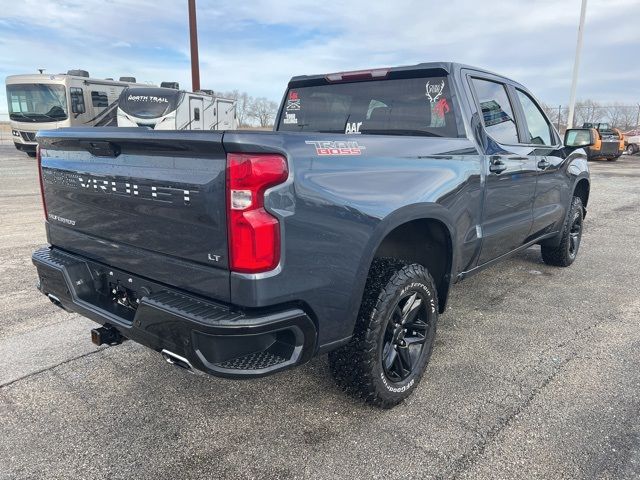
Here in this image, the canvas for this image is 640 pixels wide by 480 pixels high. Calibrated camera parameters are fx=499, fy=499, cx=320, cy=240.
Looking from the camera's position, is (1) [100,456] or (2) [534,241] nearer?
(1) [100,456]

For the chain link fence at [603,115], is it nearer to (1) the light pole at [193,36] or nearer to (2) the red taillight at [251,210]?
(1) the light pole at [193,36]

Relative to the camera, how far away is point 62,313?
4113 millimetres

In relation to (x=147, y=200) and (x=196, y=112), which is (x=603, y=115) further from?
(x=147, y=200)

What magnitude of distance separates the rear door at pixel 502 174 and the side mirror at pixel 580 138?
113 centimetres

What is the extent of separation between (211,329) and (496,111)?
292 centimetres

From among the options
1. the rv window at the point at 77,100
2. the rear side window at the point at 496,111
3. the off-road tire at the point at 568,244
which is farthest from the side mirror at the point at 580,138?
the rv window at the point at 77,100

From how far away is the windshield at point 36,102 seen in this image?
60.1 ft

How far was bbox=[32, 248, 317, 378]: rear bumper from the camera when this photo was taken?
6.61ft

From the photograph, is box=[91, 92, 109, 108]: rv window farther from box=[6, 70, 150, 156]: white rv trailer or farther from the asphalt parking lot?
the asphalt parking lot

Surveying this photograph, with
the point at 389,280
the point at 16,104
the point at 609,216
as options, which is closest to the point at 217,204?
the point at 389,280

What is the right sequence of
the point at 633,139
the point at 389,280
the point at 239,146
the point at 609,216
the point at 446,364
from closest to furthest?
the point at 239,146 → the point at 389,280 → the point at 446,364 → the point at 609,216 → the point at 633,139

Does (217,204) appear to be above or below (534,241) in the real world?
above

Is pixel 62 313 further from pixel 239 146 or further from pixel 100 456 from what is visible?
pixel 239 146

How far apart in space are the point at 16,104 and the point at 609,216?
20.1 m
